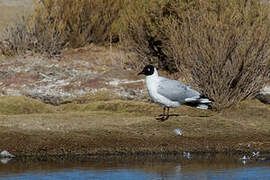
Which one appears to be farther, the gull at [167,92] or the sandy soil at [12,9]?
the sandy soil at [12,9]

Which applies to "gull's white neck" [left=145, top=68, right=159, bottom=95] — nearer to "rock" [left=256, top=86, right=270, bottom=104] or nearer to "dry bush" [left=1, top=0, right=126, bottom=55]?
"rock" [left=256, top=86, right=270, bottom=104]

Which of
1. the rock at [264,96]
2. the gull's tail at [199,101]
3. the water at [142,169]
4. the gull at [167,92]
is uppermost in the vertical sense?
the gull at [167,92]

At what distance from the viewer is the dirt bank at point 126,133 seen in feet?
41.0

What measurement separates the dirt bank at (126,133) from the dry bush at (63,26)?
23.0 ft

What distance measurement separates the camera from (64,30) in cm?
2306

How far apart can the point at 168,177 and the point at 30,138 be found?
11.0 ft

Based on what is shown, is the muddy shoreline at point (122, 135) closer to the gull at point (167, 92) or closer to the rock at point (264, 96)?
the gull at point (167, 92)

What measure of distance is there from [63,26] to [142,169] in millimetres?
12033

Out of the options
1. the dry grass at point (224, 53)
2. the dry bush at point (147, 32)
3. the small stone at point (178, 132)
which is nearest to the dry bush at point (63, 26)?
the dry bush at point (147, 32)

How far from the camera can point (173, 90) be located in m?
13.9

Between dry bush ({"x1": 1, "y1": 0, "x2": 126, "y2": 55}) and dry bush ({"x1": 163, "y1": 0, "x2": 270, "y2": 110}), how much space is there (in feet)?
20.0

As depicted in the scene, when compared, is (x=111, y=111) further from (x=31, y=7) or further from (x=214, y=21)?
(x=31, y=7)

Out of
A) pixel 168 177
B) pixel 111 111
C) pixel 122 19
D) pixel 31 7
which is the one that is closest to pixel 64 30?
pixel 122 19

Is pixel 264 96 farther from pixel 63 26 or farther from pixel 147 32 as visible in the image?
pixel 63 26
